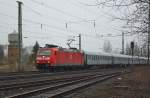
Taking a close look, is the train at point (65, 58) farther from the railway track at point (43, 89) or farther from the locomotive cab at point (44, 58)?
the railway track at point (43, 89)

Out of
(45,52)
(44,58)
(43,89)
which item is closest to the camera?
(43,89)

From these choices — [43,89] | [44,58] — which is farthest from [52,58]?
[43,89]

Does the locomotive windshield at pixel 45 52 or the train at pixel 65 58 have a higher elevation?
the locomotive windshield at pixel 45 52

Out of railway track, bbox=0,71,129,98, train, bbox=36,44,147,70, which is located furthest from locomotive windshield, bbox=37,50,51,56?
railway track, bbox=0,71,129,98

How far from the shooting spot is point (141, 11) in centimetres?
1291

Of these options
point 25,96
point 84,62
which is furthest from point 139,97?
point 84,62

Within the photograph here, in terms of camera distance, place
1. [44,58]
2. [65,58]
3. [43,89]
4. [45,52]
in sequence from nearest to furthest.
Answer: [43,89]
[44,58]
[45,52]
[65,58]

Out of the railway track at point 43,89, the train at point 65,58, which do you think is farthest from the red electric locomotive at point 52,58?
the railway track at point 43,89

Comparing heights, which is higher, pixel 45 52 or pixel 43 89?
pixel 45 52

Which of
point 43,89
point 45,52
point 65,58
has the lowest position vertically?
point 43,89

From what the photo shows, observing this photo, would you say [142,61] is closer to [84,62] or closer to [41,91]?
[84,62]

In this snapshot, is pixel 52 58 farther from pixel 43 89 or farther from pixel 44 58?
pixel 43 89

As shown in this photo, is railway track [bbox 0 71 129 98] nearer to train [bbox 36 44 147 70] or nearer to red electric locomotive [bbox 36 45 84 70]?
red electric locomotive [bbox 36 45 84 70]

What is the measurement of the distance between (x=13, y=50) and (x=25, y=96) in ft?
123
